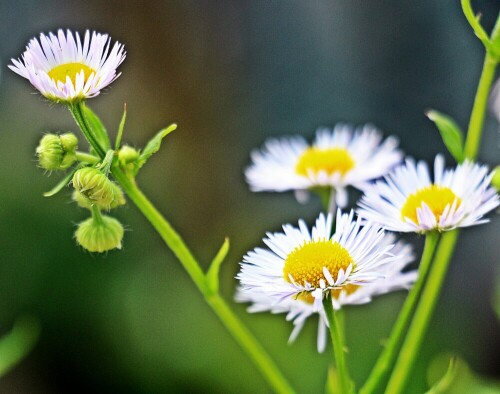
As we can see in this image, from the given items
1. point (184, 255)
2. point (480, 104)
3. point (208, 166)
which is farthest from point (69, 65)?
point (208, 166)

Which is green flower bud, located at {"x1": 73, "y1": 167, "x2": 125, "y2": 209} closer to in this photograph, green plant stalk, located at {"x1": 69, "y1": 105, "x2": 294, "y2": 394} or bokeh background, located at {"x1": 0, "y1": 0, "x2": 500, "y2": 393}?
green plant stalk, located at {"x1": 69, "y1": 105, "x2": 294, "y2": 394}

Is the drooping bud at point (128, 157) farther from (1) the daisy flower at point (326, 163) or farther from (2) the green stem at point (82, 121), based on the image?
(1) the daisy flower at point (326, 163)

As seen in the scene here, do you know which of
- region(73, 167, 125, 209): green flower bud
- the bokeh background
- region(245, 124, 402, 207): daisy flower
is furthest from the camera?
the bokeh background

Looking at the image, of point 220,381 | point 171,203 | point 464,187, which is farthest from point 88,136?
point 171,203

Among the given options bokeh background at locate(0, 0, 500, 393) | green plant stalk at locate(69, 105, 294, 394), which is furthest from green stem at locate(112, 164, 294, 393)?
bokeh background at locate(0, 0, 500, 393)

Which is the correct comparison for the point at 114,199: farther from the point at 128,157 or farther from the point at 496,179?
the point at 496,179

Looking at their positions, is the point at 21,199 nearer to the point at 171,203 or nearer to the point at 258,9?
the point at 171,203
